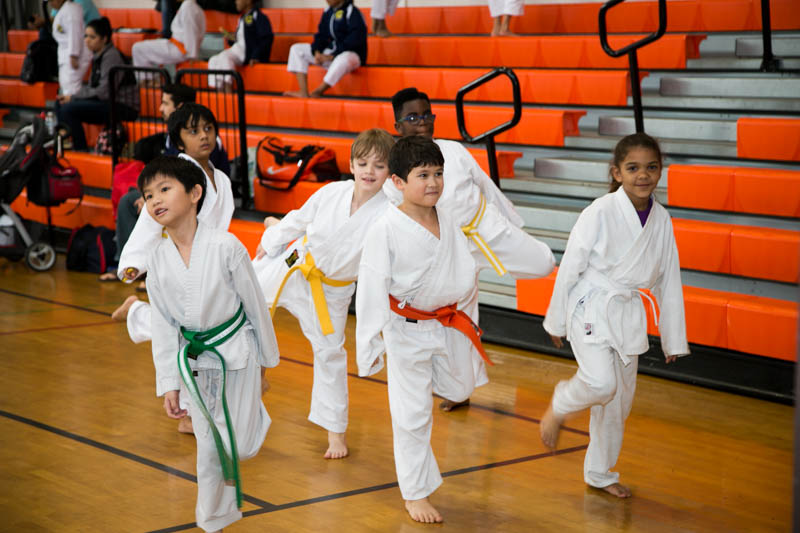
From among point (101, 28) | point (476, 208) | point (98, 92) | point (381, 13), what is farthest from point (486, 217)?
point (101, 28)

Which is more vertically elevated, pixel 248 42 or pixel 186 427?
pixel 248 42

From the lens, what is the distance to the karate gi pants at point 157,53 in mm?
9250

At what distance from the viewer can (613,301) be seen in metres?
3.30

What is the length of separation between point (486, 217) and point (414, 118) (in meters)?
0.50

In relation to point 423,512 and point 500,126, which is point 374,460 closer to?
point 423,512

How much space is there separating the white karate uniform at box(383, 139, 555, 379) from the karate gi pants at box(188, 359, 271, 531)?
48.5 inches

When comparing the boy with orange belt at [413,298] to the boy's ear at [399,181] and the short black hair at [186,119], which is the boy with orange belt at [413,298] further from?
the short black hair at [186,119]

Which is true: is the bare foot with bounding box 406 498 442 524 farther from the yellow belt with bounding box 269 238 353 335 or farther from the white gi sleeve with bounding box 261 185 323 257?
the white gi sleeve with bounding box 261 185 323 257

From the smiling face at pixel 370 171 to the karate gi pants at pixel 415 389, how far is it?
65cm

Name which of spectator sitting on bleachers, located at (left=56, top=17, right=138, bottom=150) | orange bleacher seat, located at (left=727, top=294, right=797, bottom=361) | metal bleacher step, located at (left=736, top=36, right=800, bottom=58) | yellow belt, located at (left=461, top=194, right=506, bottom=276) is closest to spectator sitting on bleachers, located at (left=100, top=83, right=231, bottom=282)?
yellow belt, located at (left=461, top=194, right=506, bottom=276)

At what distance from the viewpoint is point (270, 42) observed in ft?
29.7

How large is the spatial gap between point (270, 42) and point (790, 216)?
5485 mm

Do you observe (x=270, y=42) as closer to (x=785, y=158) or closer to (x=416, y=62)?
(x=416, y=62)

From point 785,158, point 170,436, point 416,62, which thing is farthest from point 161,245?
point 416,62
